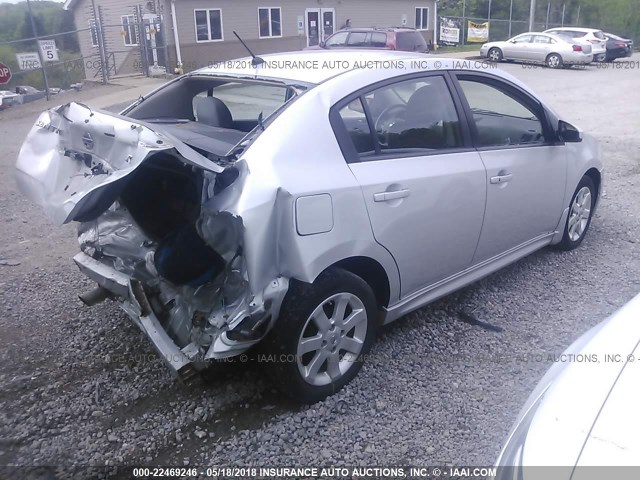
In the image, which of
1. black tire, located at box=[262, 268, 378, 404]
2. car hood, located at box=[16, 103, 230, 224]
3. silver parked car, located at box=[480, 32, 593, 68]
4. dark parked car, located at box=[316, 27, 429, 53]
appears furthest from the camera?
silver parked car, located at box=[480, 32, 593, 68]

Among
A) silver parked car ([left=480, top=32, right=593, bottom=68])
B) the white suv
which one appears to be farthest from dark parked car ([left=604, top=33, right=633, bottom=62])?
silver parked car ([left=480, top=32, right=593, bottom=68])

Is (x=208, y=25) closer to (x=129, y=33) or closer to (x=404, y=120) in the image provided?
(x=129, y=33)

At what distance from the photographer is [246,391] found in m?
3.33

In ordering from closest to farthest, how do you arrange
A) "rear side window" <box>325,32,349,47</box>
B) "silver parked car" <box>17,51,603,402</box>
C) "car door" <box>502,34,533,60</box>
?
"silver parked car" <box>17,51,603,402</box> → "rear side window" <box>325,32,349,47</box> → "car door" <box>502,34,533,60</box>

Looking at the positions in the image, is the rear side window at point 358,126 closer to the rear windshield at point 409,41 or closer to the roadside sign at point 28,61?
the roadside sign at point 28,61

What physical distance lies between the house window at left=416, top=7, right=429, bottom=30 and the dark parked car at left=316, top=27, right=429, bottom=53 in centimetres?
1510

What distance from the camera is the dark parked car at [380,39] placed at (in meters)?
19.0

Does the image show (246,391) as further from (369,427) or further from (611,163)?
(611,163)

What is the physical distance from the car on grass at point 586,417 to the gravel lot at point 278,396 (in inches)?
33.5

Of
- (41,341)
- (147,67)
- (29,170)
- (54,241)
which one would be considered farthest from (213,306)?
(147,67)

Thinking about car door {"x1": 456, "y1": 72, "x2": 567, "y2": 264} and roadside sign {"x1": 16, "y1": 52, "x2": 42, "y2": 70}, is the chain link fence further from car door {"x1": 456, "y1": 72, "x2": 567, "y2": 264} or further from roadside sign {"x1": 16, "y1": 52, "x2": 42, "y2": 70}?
car door {"x1": 456, "y1": 72, "x2": 567, "y2": 264}

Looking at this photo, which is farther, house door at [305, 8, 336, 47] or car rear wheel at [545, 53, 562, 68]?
house door at [305, 8, 336, 47]

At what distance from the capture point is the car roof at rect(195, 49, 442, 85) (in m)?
3.44

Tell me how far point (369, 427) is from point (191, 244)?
1.27m
